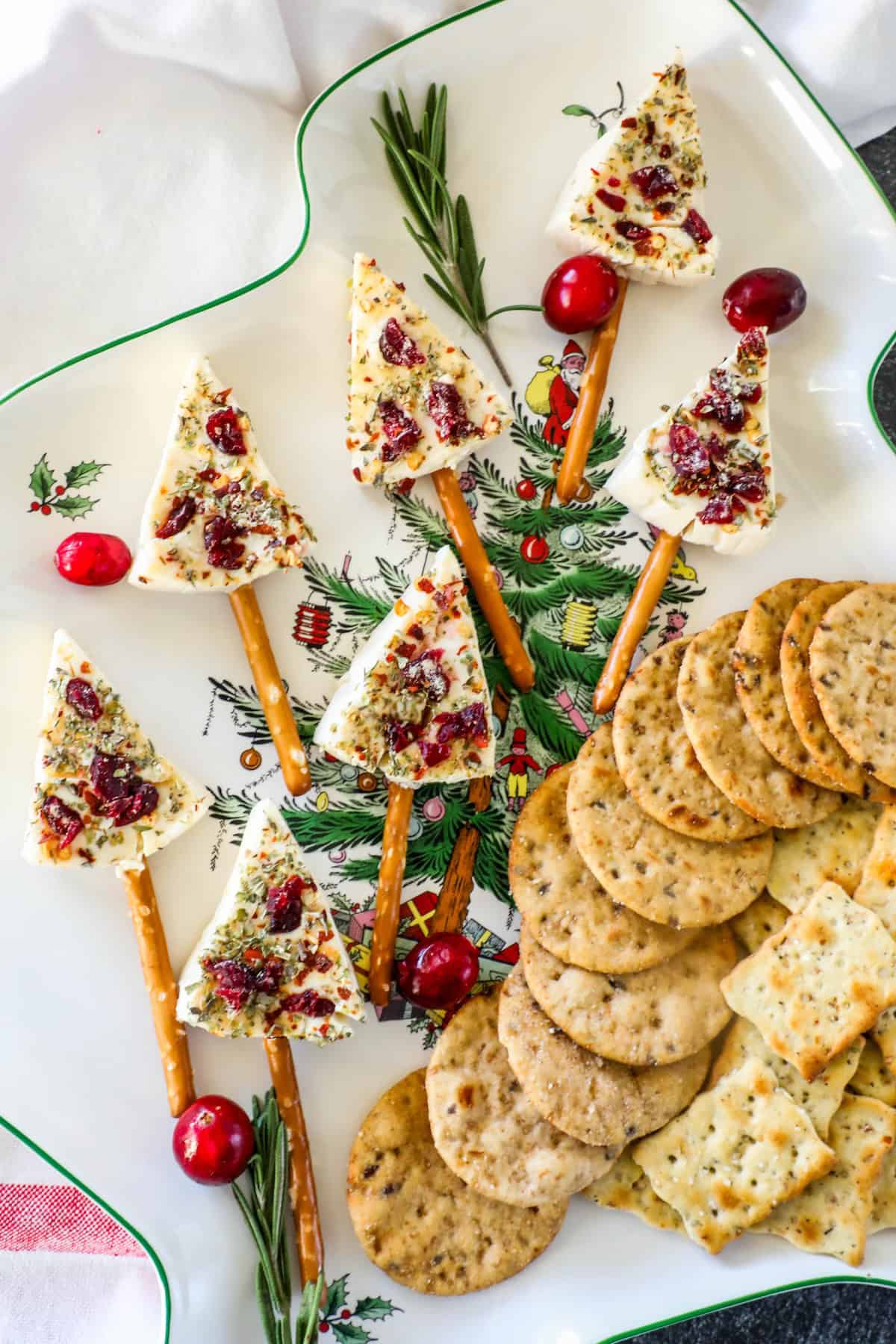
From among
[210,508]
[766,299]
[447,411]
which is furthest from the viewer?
[766,299]

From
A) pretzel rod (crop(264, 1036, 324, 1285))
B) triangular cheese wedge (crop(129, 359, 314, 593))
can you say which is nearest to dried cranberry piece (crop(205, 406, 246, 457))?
triangular cheese wedge (crop(129, 359, 314, 593))

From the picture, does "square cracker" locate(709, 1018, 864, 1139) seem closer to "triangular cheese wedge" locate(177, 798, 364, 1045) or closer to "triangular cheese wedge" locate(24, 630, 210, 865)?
"triangular cheese wedge" locate(177, 798, 364, 1045)

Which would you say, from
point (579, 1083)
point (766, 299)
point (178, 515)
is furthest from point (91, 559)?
point (766, 299)

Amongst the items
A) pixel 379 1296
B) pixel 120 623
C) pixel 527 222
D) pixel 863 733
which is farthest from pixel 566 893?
pixel 527 222

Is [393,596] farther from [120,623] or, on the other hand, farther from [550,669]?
[120,623]

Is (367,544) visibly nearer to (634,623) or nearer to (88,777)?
(634,623)

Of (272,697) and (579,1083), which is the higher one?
(272,697)
